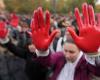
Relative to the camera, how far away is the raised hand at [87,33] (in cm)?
399

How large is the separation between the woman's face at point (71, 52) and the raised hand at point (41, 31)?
0.18 metres

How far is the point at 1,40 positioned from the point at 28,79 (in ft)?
2.02

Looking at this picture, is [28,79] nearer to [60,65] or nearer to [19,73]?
[19,73]

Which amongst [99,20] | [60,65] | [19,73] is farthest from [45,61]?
[19,73]

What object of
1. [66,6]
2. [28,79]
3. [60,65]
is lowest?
[66,6]

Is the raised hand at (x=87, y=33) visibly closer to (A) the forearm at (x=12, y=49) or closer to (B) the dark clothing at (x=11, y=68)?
(B) the dark clothing at (x=11, y=68)

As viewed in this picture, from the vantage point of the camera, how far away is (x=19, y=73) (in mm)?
5379

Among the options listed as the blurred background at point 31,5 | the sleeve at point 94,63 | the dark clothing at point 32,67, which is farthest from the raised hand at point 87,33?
the blurred background at point 31,5

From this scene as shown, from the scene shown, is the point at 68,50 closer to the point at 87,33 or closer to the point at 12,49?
the point at 87,33

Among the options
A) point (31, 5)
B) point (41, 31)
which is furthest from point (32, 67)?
point (31, 5)

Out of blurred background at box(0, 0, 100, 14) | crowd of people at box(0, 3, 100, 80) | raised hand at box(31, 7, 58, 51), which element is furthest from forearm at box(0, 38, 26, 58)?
blurred background at box(0, 0, 100, 14)

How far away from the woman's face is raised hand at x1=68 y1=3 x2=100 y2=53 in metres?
0.25

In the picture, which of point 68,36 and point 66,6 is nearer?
point 68,36

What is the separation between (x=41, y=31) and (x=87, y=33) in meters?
0.49
